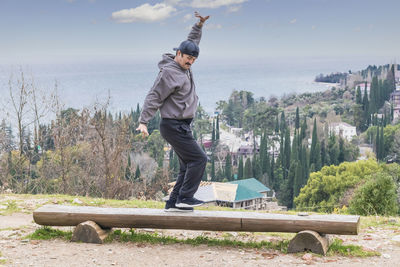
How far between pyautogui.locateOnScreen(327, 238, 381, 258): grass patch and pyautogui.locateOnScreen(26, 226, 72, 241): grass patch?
9.30ft

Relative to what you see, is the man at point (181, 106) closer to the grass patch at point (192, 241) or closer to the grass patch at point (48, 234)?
the grass patch at point (192, 241)

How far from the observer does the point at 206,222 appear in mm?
5418

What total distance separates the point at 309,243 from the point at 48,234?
2873 millimetres

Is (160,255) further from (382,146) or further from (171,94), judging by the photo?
(382,146)

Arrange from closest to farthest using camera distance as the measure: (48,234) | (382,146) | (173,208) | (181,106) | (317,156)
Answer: (181,106)
(173,208)
(48,234)
(317,156)
(382,146)

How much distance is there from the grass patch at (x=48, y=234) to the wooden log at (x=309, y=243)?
2450mm

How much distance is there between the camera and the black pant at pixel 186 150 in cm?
527

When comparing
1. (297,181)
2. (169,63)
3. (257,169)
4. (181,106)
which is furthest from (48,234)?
(257,169)

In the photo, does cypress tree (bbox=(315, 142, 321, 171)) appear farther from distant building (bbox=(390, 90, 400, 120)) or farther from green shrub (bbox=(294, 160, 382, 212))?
distant building (bbox=(390, 90, 400, 120))

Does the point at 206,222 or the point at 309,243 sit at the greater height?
the point at 206,222

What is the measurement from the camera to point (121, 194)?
15617 mm

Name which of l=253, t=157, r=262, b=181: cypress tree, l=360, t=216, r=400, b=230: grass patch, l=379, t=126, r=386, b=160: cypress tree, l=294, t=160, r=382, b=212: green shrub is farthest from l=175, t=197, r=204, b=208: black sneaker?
l=379, t=126, r=386, b=160: cypress tree

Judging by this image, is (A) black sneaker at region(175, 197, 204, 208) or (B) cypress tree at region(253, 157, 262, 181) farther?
(B) cypress tree at region(253, 157, 262, 181)

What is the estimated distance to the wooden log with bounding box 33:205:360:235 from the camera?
5.25m
